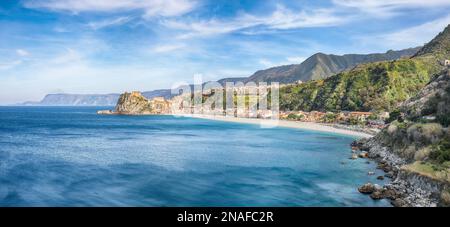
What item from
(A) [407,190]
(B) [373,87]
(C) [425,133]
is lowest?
(A) [407,190]

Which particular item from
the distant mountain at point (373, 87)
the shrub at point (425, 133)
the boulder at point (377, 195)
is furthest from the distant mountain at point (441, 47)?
the boulder at point (377, 195)

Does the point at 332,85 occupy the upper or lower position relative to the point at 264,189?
upper

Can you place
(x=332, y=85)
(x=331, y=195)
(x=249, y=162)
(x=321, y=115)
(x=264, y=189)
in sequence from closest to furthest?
(x=331, y=195)
(x=264, y=189)
(x=249, y=162)
(x=321, y=115)
(x=332, y=85)

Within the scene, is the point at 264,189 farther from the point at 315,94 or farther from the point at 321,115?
the point at 315,94

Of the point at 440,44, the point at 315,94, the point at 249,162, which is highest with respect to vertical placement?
the point at 440,44

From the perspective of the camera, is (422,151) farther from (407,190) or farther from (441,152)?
(407,190)

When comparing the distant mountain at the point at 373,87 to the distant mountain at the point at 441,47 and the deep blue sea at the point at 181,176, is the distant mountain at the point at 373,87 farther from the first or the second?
the deep blue sea at the point at 181,176

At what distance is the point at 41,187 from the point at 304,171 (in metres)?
30.6

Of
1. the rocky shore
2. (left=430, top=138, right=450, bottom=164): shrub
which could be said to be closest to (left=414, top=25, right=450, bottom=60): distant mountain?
(left=430, top=138, right=450, bottom=164): shrub

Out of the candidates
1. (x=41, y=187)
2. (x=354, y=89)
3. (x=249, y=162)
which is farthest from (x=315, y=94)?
(x=41, y=187)

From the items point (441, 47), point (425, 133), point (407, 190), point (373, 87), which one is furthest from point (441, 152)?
point (441, 47)

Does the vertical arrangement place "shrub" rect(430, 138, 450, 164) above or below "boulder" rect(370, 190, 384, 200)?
above

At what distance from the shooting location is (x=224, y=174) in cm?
4647

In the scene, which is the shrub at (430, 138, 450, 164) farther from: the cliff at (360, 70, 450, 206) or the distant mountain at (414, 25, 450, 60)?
the distant mountain at (414, 25, 450, 60)
